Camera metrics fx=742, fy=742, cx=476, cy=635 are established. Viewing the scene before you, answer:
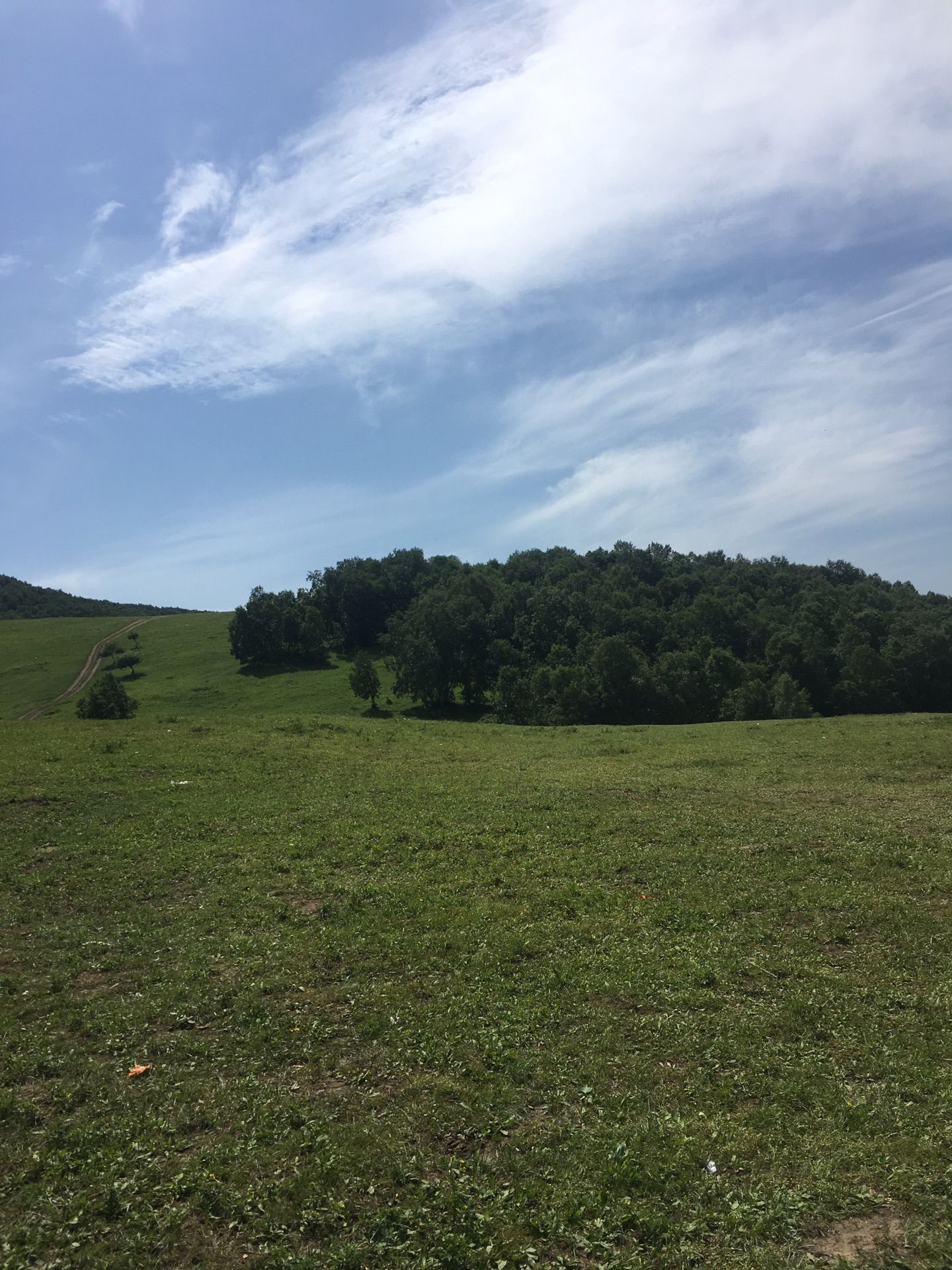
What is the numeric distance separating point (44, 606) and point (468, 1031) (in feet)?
667

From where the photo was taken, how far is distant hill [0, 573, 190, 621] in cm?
17450

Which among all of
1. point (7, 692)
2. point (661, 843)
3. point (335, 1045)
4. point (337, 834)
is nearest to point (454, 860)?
point (337, 834)

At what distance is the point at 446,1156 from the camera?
A: 7262 mm

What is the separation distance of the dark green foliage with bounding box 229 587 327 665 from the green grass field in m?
87.9

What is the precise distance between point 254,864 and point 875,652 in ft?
251

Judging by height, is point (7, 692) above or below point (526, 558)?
below

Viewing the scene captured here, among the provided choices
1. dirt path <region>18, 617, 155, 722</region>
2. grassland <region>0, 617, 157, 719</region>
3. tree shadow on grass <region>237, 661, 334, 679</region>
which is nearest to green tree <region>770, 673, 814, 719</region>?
tree shadow on grass <region>237, 661, 334, 679</region>

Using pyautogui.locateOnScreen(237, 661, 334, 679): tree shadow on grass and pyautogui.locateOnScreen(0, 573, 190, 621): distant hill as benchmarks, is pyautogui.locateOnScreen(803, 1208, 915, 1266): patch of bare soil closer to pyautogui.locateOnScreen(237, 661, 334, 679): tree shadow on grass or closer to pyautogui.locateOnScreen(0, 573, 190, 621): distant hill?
pyautogui.locateOnScreen(237, 661, 334, 679): tree shadow on grass

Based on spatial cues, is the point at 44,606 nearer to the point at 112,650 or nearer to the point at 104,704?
Result: the point at 112,650

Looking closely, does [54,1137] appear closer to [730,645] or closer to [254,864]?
[254,864]

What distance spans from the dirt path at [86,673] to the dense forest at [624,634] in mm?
20433

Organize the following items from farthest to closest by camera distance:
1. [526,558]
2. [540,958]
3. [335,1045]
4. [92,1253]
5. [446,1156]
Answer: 1. [526,558]
2. [540,958]
3. [335,1045]
4. [446,1156]
5. [92,1253]

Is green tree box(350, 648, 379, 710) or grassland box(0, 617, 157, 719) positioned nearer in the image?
green tree box(350, 648, 379, 710)

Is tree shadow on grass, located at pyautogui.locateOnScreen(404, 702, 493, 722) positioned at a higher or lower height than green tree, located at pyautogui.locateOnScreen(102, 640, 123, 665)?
lower
